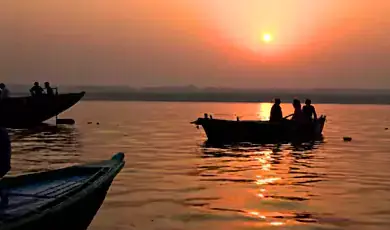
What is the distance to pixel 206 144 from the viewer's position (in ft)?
101

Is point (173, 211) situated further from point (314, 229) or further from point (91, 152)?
point (91, 152)

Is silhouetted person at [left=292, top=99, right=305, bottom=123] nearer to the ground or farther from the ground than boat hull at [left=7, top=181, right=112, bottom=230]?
farther from the ground

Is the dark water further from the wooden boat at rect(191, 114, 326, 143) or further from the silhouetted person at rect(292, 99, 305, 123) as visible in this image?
the silhouetted person at rect(292, 99, 305, 123)

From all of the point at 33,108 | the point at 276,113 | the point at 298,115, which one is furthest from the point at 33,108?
the point at 298,115

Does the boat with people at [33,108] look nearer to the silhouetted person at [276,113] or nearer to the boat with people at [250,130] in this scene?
the boat with people at [250,130]

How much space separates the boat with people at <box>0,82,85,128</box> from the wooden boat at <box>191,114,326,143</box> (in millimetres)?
15206

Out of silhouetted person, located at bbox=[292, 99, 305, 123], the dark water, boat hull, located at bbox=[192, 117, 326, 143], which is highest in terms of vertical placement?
silhouetted person, located at bbox=[292, 99, 305, 123]

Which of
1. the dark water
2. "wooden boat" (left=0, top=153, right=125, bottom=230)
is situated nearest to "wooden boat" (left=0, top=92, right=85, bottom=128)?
the dark water

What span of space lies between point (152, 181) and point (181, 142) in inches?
608

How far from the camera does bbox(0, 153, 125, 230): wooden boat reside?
26.7ft

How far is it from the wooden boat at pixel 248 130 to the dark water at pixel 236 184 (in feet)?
3.64

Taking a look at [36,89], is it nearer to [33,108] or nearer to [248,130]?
[33,108]

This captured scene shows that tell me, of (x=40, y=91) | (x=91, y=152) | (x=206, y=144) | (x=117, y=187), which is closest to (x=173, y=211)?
(x=117, y=187)

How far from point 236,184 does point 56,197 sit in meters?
7.91
